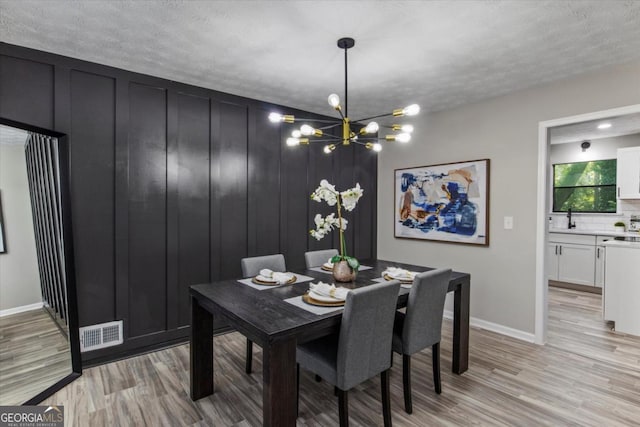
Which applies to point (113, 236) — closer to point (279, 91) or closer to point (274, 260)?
point (274, 260)

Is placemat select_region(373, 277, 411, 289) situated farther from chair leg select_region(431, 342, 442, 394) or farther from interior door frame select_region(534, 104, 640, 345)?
interior door frame select_region(534, 104, 640, 345)

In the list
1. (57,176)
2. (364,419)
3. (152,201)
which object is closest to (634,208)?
(364,419)

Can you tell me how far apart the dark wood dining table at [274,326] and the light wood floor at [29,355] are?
111 cm

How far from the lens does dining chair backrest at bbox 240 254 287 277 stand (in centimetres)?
276

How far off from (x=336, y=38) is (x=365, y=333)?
1926 mm

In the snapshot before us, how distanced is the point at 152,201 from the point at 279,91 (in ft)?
5.25

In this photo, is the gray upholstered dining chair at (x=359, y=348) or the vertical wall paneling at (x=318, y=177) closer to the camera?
the gray upholstered dining chair at (x=359, y=348)

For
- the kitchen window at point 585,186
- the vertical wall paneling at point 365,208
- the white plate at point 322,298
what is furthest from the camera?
the kitchen window at point 585,186

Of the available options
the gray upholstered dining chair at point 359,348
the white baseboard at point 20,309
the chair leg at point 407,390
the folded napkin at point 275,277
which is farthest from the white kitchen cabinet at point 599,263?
the white baseboard at point 20,309

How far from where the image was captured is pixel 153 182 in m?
3.03

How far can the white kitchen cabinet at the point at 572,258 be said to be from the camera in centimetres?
495

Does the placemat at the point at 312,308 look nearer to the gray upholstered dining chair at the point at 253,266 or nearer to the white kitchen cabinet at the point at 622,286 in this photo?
the gray upholstered dining chair at the point at 253,266

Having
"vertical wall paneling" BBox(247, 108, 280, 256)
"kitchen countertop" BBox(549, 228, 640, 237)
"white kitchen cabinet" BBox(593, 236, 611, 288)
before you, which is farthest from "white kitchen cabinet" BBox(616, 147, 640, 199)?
"vertical wall paneling" BBox(247, 108, 280, 256)

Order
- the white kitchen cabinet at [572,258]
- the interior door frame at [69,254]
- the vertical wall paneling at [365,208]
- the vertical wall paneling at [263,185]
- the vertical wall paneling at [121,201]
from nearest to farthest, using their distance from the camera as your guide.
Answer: the interior door frame at [69,254], the vertical wall paneling at [121,201], the vertical wall paneling at [263,185], the vertical wall paneling at [365,208], the white kitchen cabinet at [572,258]
